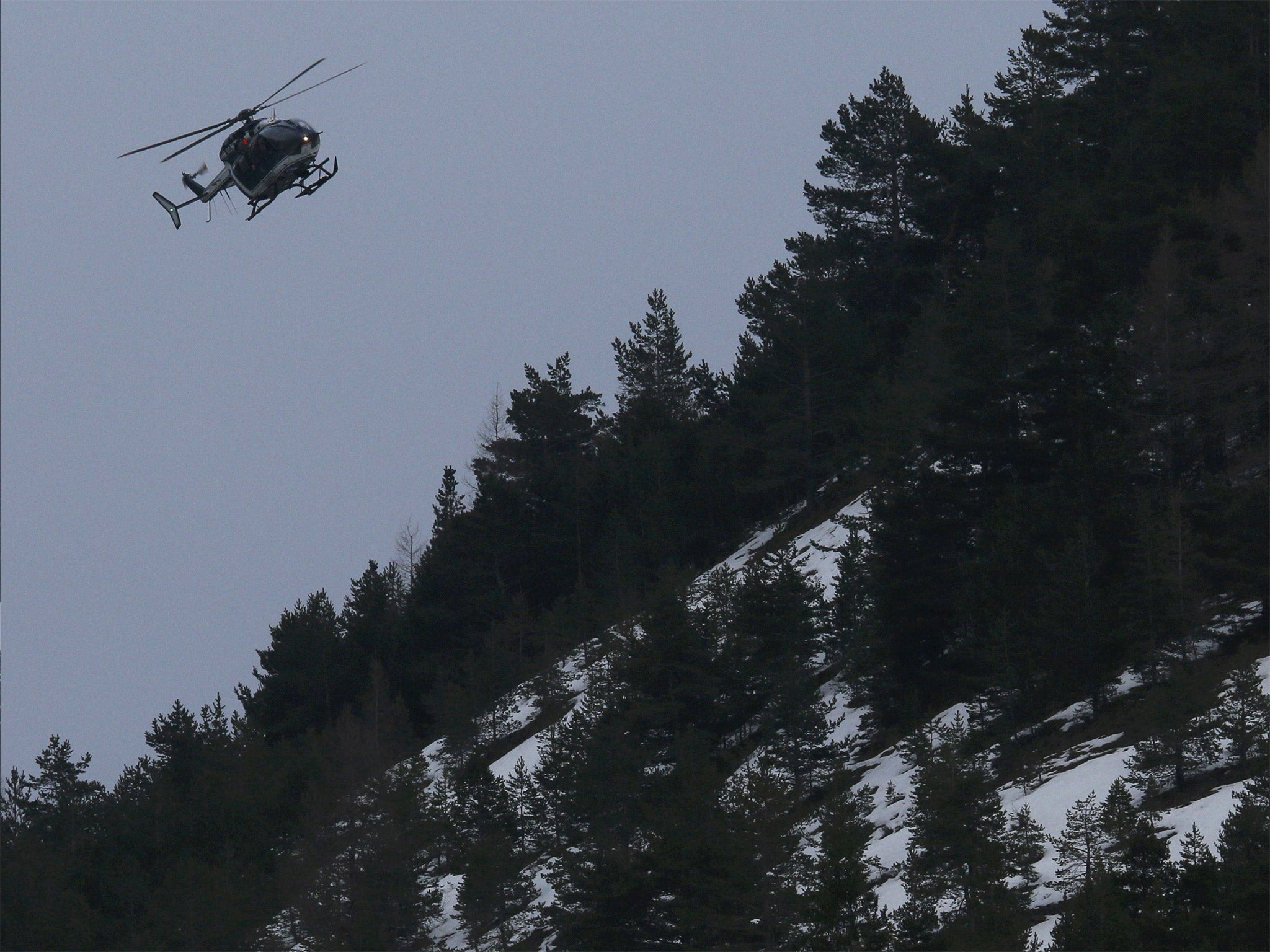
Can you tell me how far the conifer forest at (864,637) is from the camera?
946 inches

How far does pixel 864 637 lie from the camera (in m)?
37.1

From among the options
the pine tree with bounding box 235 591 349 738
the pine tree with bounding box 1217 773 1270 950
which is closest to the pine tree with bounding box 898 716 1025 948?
the pine tree with bounding box 1217 773 1270 950

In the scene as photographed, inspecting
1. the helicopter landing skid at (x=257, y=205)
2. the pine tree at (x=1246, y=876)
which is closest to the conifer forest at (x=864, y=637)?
the pine tree at (x=1246, y=876)

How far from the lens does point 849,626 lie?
3791cm

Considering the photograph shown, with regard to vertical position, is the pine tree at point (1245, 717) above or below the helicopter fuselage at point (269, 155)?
below

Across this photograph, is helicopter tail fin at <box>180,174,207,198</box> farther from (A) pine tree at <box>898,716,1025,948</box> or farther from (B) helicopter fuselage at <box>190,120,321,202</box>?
(A) pine tree at <box>898,716,1025,948</box>

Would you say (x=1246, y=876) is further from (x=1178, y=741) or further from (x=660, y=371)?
(x=660, y=371)

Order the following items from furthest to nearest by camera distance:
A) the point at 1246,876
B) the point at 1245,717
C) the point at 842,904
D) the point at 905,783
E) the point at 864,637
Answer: the point at 864,637 < the point at 905,783 < the point at 1245,717 < the point at 842,904 < the point at 1246,876

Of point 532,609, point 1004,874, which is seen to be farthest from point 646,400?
point 1004,874

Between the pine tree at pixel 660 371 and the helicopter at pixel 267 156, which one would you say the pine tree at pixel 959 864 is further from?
the pine tree at pixel 660 371

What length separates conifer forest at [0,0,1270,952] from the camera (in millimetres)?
24031

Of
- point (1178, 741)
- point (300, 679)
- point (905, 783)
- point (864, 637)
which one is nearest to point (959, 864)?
point (1178, 741)

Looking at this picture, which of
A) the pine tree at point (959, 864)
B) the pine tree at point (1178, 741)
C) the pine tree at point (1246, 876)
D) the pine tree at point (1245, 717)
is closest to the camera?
the pine tree at point (1246, 876)

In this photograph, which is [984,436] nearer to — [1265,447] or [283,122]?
[1265,447]
